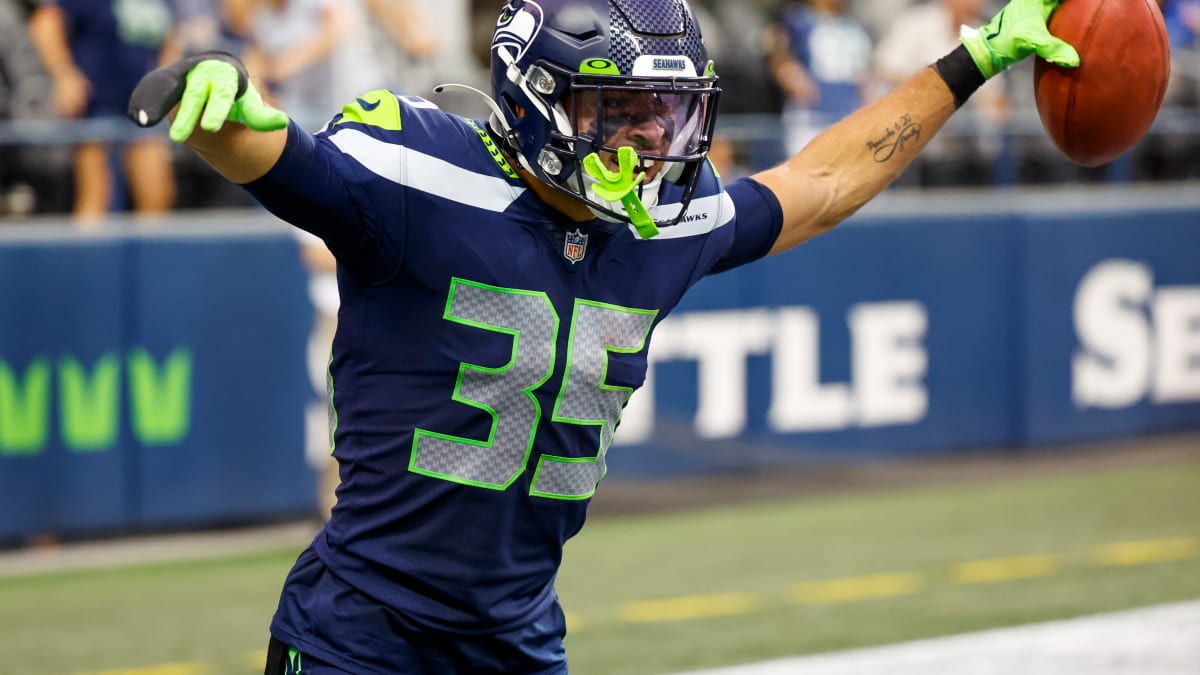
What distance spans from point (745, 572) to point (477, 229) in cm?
425

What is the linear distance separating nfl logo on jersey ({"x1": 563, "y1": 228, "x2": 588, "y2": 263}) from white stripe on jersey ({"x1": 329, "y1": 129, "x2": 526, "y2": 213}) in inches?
4.6

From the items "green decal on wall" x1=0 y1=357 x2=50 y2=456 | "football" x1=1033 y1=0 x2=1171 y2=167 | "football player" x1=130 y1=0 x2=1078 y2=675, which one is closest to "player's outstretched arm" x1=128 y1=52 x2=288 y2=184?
"football player" x1=130 y1=0 x2=1078 y2=675

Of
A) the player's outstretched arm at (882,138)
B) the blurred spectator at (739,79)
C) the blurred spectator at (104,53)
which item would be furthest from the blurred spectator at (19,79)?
the player's outstretched arm at (882,138)

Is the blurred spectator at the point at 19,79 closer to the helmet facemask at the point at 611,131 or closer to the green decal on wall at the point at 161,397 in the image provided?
the green decal on wall at the point at 161,397

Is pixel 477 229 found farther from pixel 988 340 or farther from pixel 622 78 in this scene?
pixel 988 340

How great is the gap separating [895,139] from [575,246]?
2.90 feet

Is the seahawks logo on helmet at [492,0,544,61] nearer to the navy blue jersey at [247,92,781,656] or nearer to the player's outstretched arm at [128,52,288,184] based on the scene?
the navy blue jersey at [247,92,781,656]

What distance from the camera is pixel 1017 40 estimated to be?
343 centimetres

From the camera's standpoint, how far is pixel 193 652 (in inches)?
227

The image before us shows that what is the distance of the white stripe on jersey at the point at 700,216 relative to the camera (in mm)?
3123

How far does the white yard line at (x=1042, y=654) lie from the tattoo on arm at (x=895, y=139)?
2.38 m

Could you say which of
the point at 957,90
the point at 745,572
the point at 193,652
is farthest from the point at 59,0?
the point at 957,90

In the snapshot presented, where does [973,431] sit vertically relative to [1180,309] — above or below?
below

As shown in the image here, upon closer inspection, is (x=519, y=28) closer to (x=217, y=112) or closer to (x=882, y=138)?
(x=217, y=112)
